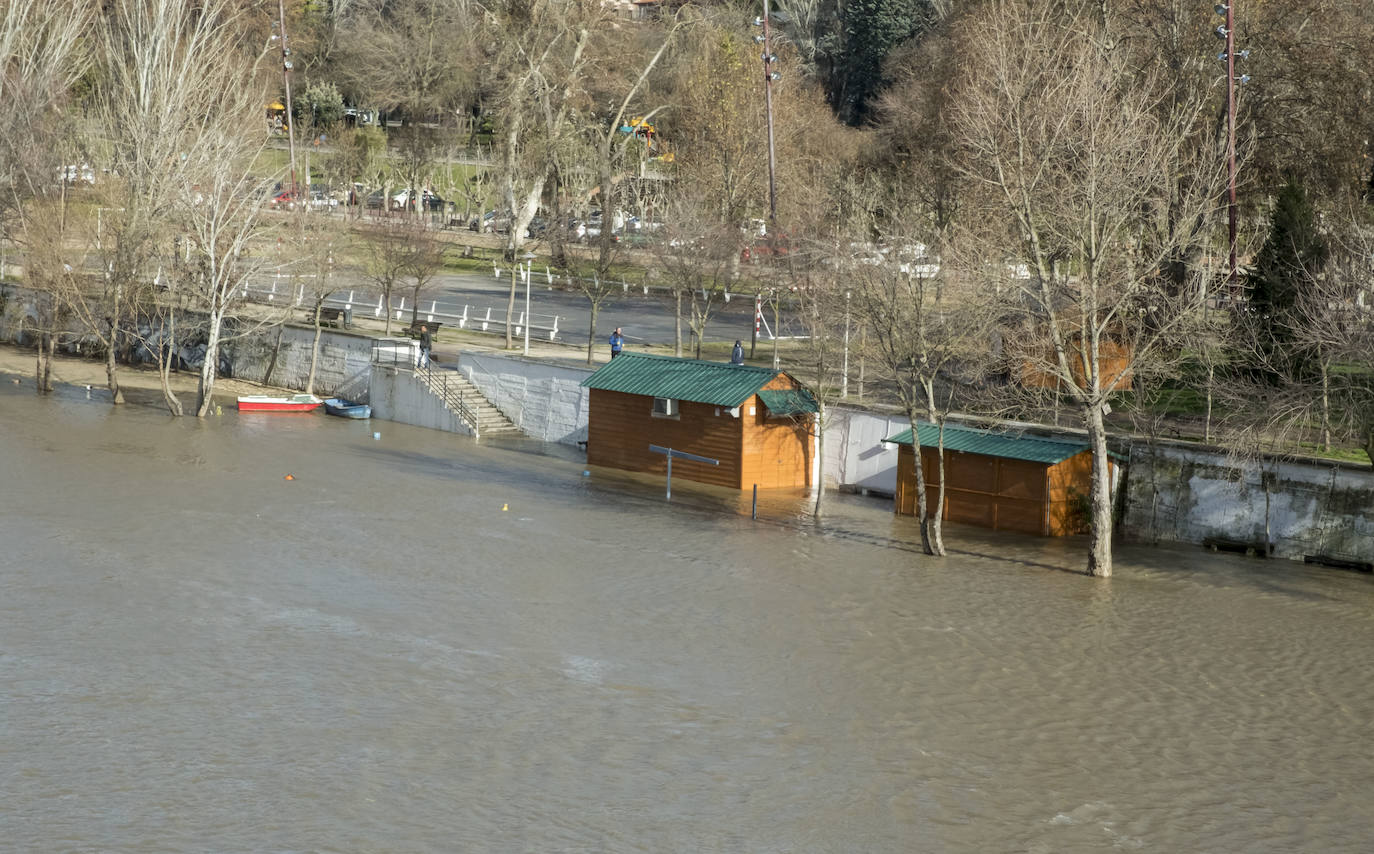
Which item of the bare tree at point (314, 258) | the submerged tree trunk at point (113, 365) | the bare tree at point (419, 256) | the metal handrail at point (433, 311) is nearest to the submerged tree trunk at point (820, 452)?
the metal handrail at point (433, 311)

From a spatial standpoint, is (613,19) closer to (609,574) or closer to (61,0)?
(61,0)

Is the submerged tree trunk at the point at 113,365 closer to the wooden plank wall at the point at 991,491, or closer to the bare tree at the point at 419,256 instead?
the bare tree at the point at 419,256

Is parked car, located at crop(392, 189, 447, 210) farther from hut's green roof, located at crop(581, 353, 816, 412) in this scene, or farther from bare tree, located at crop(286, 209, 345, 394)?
hut's green roof, located at crop(581, 353, 816, 412)

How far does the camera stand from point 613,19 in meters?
Result: 76.0

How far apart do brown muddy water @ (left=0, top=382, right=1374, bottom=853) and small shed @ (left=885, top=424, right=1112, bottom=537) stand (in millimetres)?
1034

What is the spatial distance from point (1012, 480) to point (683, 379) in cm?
951

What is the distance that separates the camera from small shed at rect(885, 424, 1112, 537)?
31.9 m

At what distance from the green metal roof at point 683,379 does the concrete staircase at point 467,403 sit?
4895mm

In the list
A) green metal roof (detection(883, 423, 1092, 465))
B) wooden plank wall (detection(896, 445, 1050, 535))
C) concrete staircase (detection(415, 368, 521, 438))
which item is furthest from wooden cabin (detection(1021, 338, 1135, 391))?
concrete staircase (detection(415, 368, 521, 438))

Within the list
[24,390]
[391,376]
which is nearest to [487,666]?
[391,376]

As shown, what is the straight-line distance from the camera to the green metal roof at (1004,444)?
103 feet

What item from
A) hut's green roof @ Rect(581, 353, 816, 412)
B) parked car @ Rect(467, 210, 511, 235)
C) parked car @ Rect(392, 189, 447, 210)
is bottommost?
hut's green roof @ Rect(581, 353, 816, 412)

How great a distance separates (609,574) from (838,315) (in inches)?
381

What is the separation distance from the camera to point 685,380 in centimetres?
3788
